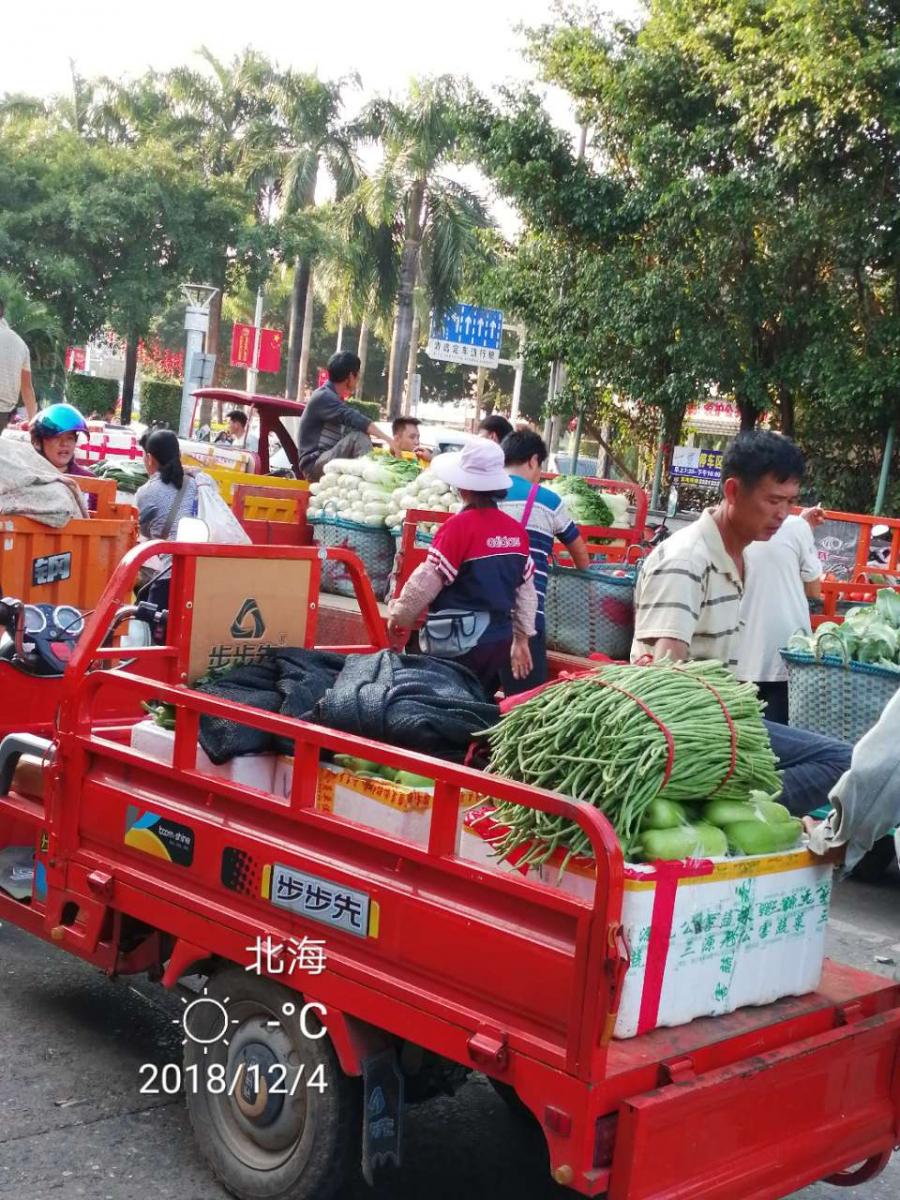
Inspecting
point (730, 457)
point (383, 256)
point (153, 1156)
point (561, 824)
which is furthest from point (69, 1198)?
point (383, 256)

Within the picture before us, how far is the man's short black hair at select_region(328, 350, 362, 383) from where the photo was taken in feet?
31.4

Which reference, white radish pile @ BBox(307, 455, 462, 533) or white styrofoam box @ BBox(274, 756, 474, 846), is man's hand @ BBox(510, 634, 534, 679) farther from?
white radish pile @ BBox(307, 455, 462, 533)

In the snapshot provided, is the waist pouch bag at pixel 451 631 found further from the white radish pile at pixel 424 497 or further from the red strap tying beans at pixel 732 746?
the white radish pile at pixel 424 497

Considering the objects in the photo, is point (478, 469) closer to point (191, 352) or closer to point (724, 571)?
point (724, 571)

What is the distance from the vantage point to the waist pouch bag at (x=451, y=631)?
17.7 feet

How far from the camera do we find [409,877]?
10.0 feet

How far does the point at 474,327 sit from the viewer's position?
24.7 m

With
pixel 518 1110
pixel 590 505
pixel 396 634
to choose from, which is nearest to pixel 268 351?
pixel 590 505

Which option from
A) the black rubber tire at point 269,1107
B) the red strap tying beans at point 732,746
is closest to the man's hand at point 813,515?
the red strap tying beans at point 732,746

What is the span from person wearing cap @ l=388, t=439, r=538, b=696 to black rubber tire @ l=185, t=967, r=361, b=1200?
2.10 meters

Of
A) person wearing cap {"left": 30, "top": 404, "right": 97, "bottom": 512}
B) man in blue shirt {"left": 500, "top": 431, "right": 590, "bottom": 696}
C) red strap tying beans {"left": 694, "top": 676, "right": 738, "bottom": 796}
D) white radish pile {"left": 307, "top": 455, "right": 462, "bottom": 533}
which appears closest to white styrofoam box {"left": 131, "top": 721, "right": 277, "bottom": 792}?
red strap tying beans {"left": 694, "top": 676, "right": 738, "bottom": 796}

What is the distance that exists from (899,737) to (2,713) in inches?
130

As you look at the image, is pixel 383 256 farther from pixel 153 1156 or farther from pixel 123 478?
pixel 153 1156

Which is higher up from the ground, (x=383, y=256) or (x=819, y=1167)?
(x=383, y=256)
